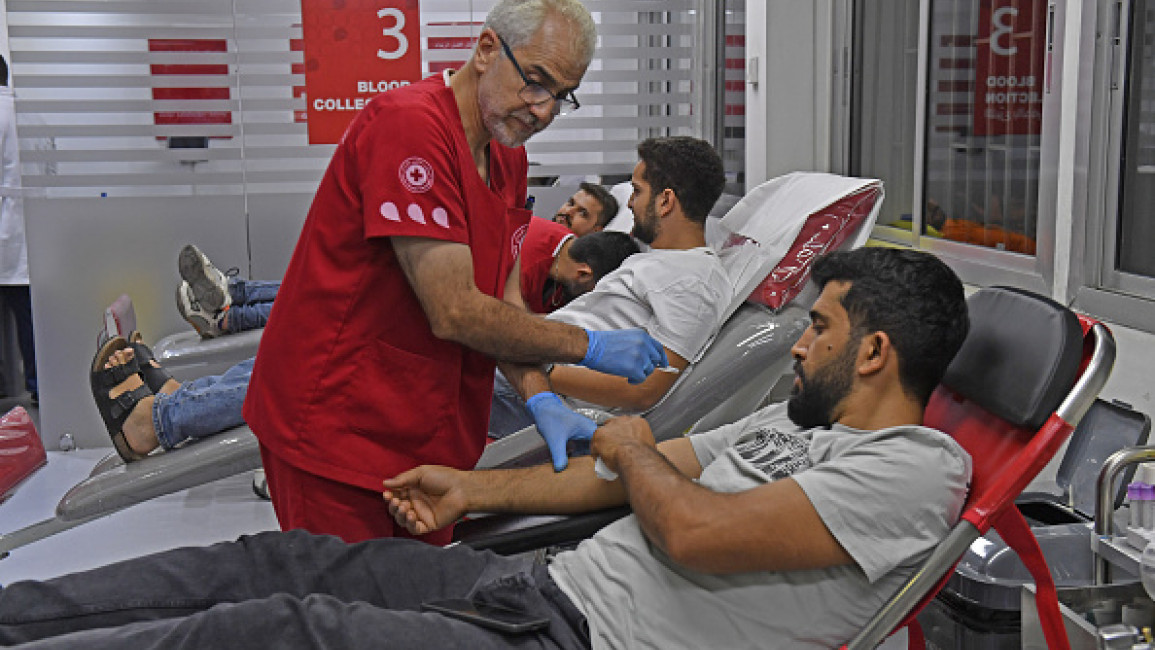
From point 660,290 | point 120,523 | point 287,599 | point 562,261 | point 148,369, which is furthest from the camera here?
point 120,523

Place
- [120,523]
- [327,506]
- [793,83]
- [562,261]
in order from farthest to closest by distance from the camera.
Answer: [793,83], [120,523], [562,261], [327,506]

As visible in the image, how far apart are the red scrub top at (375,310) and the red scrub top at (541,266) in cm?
156

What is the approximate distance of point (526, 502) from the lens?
1.93 meters

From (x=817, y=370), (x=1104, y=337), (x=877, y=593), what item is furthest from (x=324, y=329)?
(x=1104, y=337)

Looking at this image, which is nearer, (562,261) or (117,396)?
(117,396)

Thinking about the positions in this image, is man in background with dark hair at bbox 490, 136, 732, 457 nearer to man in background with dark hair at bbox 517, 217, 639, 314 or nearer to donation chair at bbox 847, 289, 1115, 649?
man in background with dark hair at bbox 517, 217, 639, 314

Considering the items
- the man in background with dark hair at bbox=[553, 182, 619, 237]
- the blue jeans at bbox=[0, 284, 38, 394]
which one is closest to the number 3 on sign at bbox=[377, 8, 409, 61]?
the man in background with dark hair at bbox=[553, 182, 619, 237]

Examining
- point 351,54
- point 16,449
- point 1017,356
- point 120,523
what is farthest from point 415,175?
point 351,54

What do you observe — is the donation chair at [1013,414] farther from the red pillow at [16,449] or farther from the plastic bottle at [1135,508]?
the red pillow at [16,449]

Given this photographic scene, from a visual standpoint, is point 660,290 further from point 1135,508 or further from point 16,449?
point 16,449

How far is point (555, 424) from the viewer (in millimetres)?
1945

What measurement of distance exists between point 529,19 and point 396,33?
2.96 meters

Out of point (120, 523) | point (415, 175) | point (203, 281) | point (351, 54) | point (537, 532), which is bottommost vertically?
point (120, 523)

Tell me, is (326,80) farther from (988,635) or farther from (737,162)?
(988,635)
